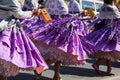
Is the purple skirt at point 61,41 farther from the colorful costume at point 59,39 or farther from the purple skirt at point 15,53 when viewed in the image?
the purple skirt at point 15,53

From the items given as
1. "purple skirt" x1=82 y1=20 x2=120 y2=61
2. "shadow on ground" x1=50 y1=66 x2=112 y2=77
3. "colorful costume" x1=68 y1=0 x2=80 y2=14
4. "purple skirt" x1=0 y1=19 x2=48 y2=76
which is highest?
"colorful costume" x1=68 y1=0 x2=80 y2=14

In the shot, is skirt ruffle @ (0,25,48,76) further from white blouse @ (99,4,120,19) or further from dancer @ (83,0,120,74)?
white blouse @ (99,4,120,19)

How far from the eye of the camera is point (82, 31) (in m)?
8.36

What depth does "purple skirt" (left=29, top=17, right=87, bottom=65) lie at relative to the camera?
7.27 metres

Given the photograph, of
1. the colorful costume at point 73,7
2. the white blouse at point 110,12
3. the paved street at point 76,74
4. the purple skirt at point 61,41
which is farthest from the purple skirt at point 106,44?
the colorful costume at point 73,7

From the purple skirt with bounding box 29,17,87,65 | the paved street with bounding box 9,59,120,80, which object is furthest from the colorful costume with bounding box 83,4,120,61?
the purple skirt with bounding box 29,17,87,65

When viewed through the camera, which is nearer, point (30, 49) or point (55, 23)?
point (30, 49)

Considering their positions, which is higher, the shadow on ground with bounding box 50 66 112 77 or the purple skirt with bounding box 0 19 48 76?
the purple skirt with bounding box 0 19 48 76

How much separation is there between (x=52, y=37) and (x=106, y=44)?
4.74 feet

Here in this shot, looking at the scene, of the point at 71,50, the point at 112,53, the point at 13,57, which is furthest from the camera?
the point at 112,53

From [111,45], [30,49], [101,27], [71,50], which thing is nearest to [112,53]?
[111,45]

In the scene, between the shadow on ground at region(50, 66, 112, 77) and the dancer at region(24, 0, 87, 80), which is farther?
the shadow on ground at region(50, 66, 112, 77)

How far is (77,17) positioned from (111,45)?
1068 millimetres

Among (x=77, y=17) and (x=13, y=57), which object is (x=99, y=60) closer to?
(x=77, y=17)
